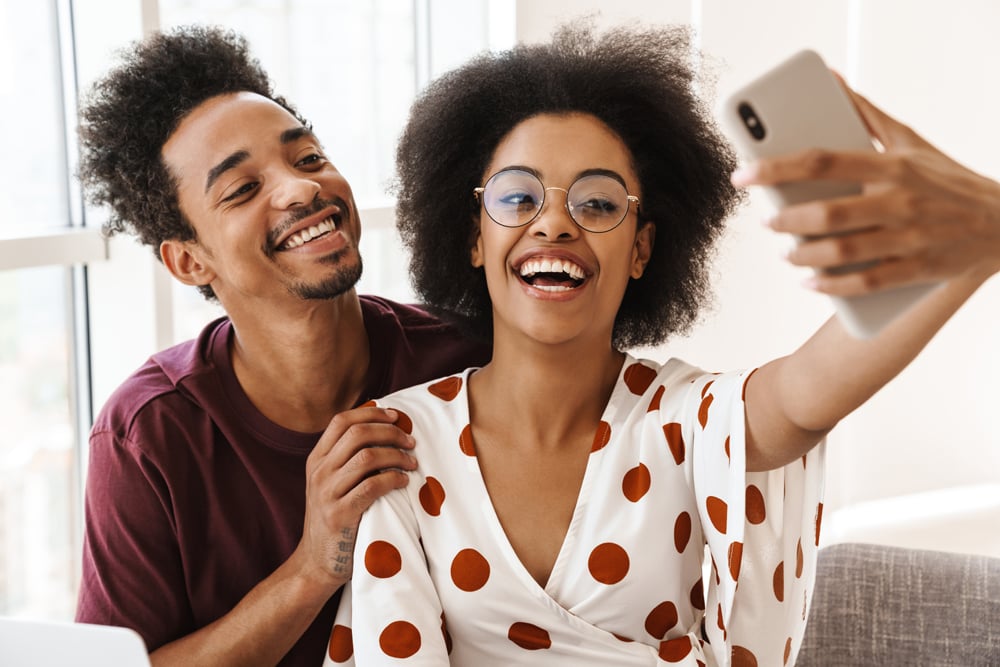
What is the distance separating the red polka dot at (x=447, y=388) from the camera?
5.35ft

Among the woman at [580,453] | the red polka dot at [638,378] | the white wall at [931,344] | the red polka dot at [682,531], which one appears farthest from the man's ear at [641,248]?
the white wall at [931,344]

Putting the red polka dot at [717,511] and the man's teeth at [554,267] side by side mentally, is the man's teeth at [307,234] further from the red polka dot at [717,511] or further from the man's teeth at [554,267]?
the red polka dot at [717,511]

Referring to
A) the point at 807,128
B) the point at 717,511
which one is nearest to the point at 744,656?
the point at 717,511

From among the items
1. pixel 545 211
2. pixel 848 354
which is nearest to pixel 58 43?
pixel 545 211

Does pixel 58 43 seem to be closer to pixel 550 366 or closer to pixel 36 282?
pixel 36 282

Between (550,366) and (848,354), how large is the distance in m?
0.47

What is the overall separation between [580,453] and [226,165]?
0.72 metres

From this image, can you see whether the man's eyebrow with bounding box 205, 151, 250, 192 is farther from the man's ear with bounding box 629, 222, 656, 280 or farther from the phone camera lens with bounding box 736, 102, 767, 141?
the phone camera lens with bounding box 736, 102, 767, 141

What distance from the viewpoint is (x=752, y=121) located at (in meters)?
0.96

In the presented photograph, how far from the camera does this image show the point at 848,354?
1.19m

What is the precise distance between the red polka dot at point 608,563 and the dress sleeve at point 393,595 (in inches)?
8.2

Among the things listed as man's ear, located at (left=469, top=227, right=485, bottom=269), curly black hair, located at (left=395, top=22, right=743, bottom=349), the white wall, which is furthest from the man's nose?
the white wall

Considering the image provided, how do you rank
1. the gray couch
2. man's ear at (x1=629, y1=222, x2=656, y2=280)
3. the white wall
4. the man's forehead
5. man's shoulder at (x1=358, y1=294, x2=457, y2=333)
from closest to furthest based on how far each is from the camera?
man's ear at (x1=629, y1=222, x2=656, y2=280)
the gray couch
the man's forehead
man's shoulder at (x1=358, y1=294, x2=457, y2=333)
the white wall

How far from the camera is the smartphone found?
3.13ft
